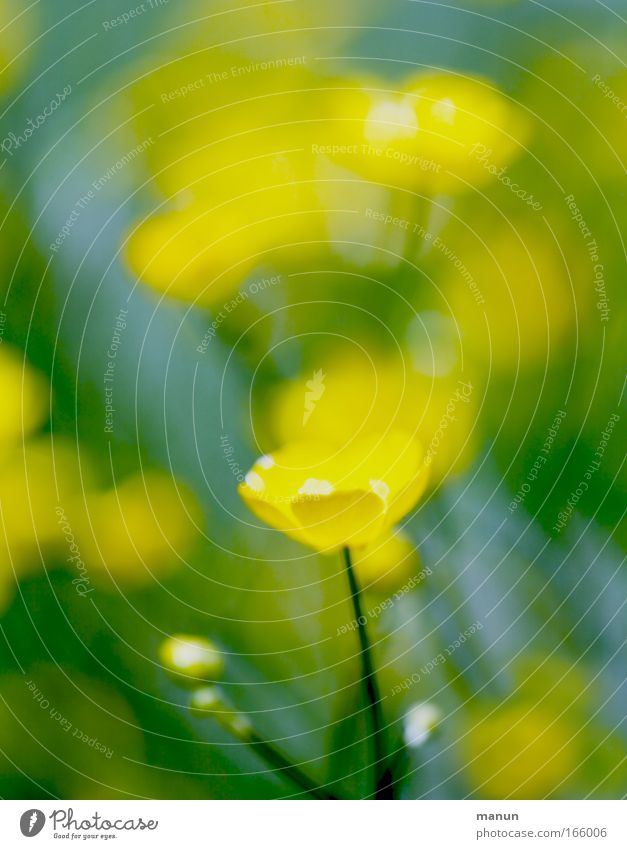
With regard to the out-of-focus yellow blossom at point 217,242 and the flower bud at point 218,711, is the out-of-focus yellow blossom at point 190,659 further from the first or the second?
the out-of-focus yellow blossom at point 217,242

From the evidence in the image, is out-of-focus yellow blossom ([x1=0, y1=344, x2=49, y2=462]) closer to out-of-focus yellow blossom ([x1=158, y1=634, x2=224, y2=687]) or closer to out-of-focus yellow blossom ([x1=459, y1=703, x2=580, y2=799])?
out-of-focus yellow blossom ([x1=158, y1=634, x2=224, y2=687])

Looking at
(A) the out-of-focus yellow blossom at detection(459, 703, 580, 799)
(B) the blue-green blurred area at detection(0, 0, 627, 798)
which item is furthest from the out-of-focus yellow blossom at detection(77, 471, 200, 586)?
(A) the out-of-focus yellow blossom at detection(459, 703, 580, 799)

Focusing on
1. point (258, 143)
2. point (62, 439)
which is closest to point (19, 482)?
point (62, 439)


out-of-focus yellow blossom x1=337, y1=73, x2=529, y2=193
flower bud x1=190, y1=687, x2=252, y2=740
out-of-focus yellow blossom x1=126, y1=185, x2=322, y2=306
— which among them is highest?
out-of-focus yellow blossom x1=337, y1=73, x2=529, y2=193

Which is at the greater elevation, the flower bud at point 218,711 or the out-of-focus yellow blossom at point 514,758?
the flower bud at point 218,711

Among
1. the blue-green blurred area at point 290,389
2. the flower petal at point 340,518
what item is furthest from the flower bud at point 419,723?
the flower petal at point 340,518
